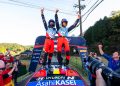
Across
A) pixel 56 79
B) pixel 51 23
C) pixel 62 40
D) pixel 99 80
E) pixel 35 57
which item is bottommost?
pixel 99 80

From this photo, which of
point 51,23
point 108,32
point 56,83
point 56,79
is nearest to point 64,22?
point 51,23

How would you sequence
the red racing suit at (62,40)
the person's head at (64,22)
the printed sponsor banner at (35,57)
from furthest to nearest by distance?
the printed sponsor banner at (35,57)
the red racing suit at (62,40)
the person's head at (64,22)

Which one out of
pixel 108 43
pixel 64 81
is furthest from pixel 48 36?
pixel 108 43

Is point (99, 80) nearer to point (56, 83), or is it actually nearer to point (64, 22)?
point (56, 83)

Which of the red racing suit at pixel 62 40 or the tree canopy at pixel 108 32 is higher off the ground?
the tree canopy at pixel 108 32

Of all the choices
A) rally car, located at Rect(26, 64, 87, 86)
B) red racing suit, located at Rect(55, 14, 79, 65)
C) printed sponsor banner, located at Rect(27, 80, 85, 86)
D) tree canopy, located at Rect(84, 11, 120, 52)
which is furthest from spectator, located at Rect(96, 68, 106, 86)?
tree canopy, located at Rect(84, 11, 120, 52)

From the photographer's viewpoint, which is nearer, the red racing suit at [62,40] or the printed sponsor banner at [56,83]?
the printed sponsor banner at [56,83]

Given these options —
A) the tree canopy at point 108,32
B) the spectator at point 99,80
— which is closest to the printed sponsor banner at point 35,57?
the spectator at point 99,80

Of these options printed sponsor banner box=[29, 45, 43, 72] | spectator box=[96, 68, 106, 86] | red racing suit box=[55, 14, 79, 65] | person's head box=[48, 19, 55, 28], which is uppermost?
person's head box=[48, 19, 55, 28]

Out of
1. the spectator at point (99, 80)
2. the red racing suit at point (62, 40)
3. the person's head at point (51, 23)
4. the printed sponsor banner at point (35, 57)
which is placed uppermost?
the person's head at point (51, 23)

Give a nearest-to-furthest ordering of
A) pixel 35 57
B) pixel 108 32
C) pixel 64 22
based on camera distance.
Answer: pixel 64 22 → pixel 35 57 → pixel 108 32

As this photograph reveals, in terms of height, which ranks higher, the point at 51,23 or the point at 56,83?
the point at 51,23

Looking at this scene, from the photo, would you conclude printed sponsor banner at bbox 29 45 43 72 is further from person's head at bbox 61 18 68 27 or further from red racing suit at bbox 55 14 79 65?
person's head at bbox 61 18 68 27

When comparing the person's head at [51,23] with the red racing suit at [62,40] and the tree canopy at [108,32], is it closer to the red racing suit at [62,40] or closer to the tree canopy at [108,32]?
the red racing suit at [62,40]
